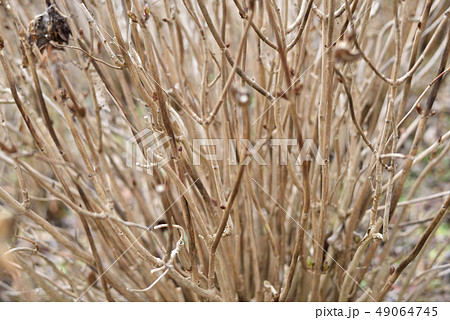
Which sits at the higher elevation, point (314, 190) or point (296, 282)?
point (314, 190)

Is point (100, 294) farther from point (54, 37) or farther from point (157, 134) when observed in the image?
point (54, 37)

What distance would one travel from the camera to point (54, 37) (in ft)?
2.51

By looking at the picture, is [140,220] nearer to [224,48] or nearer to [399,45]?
[224,48]

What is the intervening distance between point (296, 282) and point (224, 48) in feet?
2.03

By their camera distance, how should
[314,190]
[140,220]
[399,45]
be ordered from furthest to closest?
[140,220] → [314,190] → [399,45]

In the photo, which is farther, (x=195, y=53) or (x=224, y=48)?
(x=195, y=53)

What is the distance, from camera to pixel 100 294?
1.11 m

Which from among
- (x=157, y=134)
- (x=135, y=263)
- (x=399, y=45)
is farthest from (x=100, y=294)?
(x=399, y=45)

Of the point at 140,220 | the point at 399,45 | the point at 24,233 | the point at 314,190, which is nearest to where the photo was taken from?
the point at 399,45

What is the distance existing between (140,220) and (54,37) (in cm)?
66

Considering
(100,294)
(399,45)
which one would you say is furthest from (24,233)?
(399,45)
